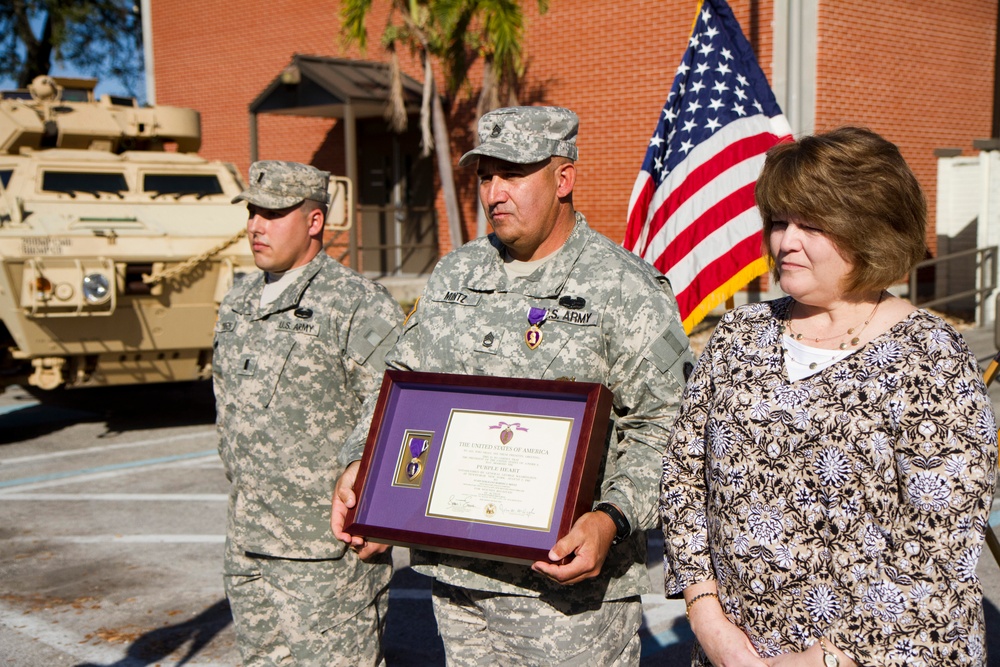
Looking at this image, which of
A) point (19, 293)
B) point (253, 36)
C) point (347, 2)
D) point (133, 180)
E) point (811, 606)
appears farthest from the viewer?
point (253, 36)

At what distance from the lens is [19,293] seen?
7.95m

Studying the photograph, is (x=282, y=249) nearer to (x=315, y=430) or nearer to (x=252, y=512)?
(x=315, y=430)

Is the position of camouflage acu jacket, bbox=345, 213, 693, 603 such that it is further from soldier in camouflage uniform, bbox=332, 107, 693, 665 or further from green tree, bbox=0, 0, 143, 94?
green tree, bbox=0, 0, 143, 94

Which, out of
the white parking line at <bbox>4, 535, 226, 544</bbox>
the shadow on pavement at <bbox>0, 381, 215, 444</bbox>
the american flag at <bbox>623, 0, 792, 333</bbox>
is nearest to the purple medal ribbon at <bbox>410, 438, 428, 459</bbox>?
the american flag at <bbox>623, 0, 792, 333</bbox>

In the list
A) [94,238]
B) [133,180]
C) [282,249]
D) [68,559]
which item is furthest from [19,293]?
[282,249]

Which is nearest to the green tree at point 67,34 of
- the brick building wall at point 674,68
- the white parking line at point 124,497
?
the brick building wall at point 674,68

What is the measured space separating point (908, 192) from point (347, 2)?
43.5ft

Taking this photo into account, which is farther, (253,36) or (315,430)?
(253,36)

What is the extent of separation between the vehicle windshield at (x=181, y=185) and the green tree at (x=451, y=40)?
196 inches

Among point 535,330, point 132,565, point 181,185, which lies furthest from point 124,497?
point 535,330

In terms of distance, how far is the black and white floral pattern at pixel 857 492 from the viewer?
1.78 metres

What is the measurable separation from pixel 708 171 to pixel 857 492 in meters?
3.14

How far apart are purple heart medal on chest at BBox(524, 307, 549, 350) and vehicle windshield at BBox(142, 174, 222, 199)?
7.81 m

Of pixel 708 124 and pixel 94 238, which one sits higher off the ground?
pixel 708 124
